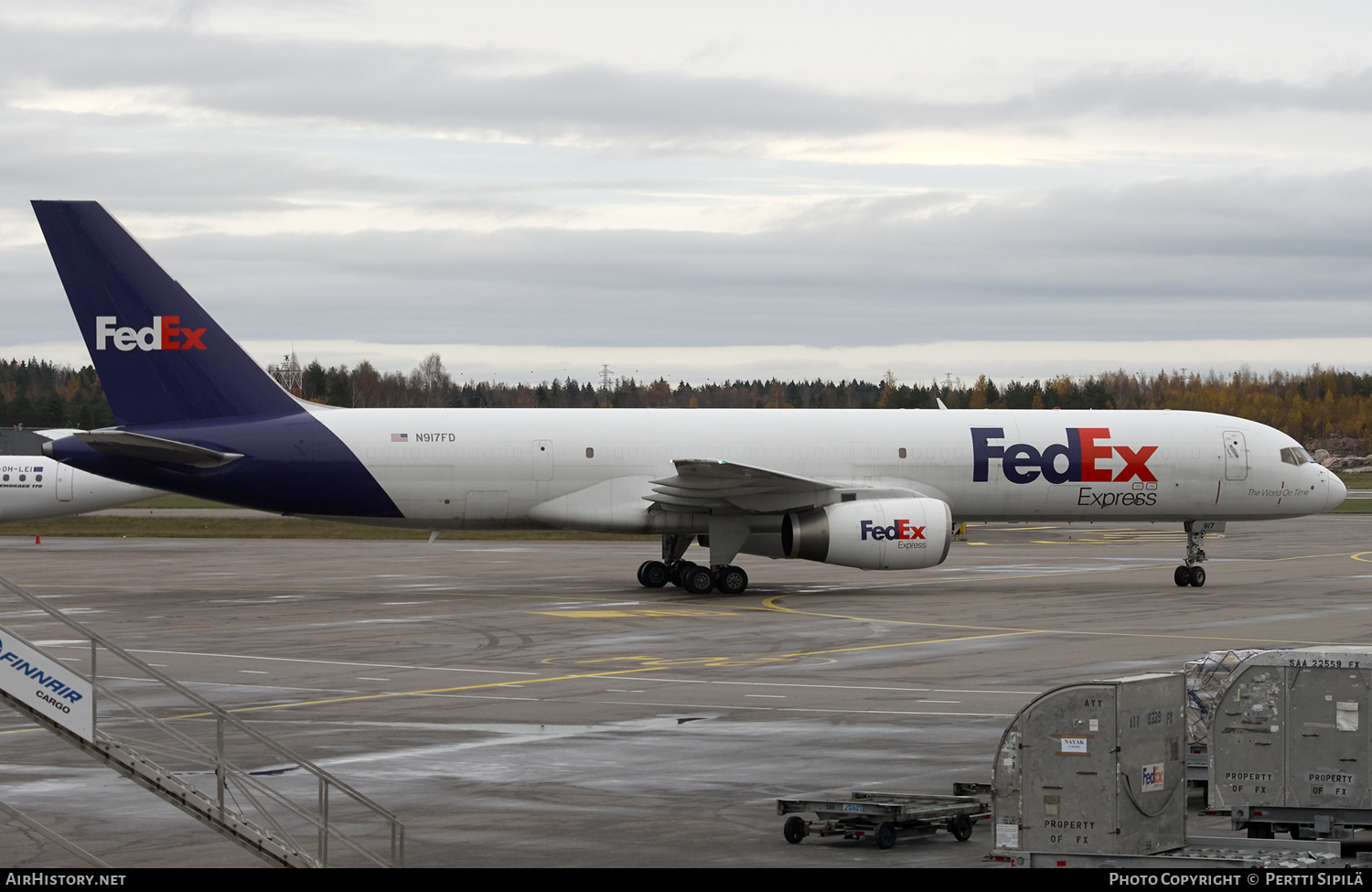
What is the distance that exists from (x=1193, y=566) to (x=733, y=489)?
12017 mm

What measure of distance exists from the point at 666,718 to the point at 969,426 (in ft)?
65.1

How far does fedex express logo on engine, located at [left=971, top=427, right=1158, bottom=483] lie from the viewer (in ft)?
118

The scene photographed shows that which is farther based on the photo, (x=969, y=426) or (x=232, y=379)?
(x=969, y=426)

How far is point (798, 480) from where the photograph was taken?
1309 inches

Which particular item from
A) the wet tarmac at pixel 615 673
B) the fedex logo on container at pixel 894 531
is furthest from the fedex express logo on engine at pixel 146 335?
the fedex logo on container at pixel 894 531

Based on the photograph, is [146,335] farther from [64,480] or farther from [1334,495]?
[1334,495]

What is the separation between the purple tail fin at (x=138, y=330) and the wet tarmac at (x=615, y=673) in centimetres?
454

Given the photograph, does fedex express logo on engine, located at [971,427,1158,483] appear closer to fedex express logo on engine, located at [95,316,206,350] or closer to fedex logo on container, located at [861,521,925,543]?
fedex logo on container, located at [861,521,925,543]

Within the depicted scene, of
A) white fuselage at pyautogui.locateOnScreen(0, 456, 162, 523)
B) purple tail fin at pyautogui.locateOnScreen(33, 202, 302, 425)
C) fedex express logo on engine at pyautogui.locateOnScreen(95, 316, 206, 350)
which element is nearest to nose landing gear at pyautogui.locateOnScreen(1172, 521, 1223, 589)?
purple tail fin at pyautogui.locateOnScreen(33, 202, 302, 425)

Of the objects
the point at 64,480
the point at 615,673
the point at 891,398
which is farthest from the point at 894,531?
the point at 891,398

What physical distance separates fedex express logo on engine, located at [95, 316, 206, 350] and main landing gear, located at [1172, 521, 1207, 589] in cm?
2418

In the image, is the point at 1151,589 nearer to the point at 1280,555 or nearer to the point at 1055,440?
the point at 1055,440

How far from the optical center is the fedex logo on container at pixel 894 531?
3288cm
